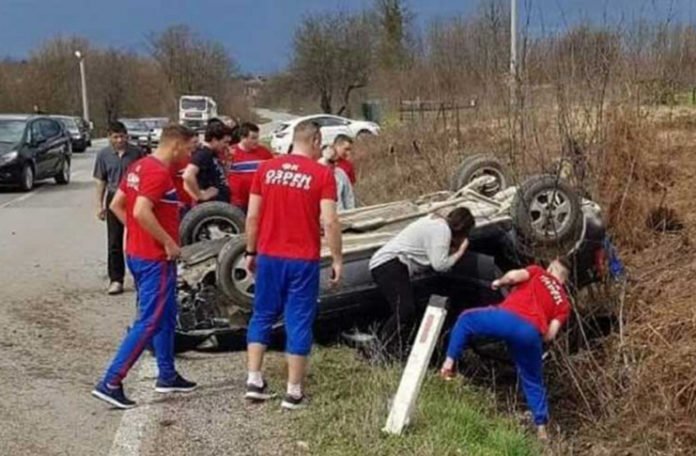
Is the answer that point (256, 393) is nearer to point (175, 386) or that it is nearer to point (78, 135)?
point (175, 386)

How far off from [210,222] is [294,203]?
3.68m

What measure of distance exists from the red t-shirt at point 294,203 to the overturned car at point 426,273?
1296 mm

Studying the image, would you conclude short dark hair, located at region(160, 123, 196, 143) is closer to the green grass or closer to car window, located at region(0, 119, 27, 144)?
the green grass

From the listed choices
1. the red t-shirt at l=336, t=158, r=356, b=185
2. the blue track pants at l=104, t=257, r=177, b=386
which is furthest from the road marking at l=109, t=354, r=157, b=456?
the red t-shirt at l=336, t=158, r=356, b=185

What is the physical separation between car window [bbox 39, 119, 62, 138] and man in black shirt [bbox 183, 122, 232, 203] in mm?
15030

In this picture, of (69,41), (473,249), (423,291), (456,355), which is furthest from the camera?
(69,41)

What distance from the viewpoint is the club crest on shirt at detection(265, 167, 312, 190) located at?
18.3 ft

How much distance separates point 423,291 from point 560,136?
6.94 ft

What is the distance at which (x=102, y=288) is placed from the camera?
984 centimetres

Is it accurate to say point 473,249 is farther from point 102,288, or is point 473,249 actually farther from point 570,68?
point 102,288

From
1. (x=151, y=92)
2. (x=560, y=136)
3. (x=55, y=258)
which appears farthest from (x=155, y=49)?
(x=560, y=136)

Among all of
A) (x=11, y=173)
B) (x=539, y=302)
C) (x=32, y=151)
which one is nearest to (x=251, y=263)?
(x=539, y=302)

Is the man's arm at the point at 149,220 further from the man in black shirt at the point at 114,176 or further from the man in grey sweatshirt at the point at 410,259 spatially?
the man in black shirt at the point at 114,176

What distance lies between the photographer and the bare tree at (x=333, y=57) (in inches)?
2017
